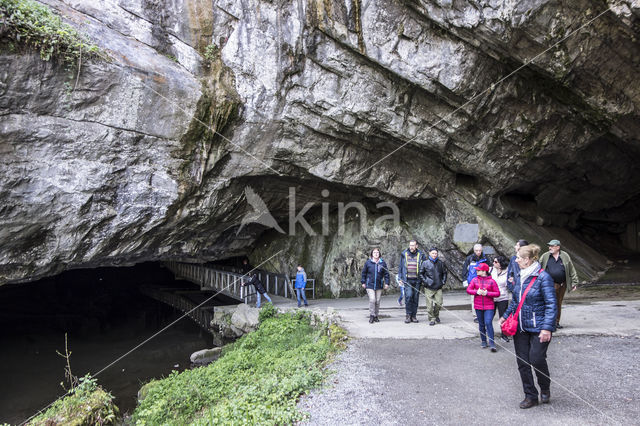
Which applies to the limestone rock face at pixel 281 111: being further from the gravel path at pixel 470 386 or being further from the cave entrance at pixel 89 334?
the gravel path at pixel 470 386

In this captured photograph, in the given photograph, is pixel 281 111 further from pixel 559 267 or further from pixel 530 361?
pixel 530 361

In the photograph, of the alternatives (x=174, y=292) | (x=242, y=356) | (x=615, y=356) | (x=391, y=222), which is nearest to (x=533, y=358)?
(x=615, y=356)

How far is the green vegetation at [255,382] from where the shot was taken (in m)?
4.16

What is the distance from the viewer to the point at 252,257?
17.5 metres

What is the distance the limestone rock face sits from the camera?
7855mm

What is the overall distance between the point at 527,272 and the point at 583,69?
808cm

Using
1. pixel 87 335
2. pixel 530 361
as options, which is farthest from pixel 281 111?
pixel 87 335

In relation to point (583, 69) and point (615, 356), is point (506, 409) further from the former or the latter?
point (583, 69)

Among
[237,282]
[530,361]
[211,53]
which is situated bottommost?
[237,282]

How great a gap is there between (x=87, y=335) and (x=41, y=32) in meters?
11.3

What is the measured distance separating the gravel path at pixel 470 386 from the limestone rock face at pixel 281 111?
6.59 m

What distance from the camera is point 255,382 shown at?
5.54 m

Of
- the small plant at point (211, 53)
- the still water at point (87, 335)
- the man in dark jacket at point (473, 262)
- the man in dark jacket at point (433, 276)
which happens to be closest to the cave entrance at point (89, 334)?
the still water at point (87, 335)

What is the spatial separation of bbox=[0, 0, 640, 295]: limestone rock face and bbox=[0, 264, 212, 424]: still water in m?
3.02
